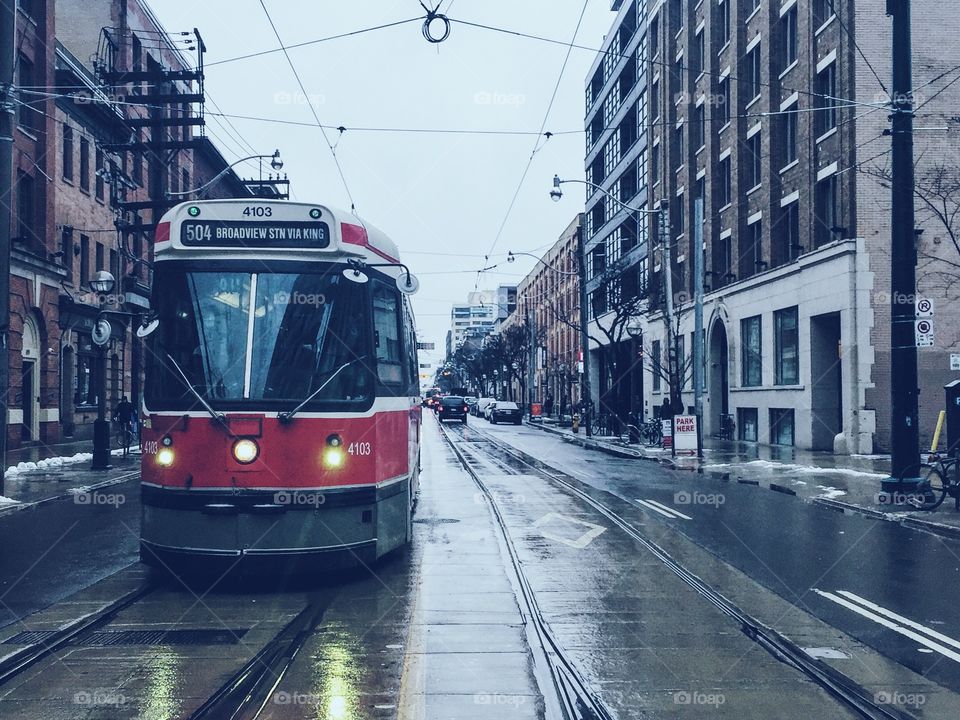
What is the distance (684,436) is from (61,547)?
18.3 metres

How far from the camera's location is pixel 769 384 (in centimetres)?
3253

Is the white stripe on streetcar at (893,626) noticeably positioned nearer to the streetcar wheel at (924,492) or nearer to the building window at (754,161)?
the streetcar wheel at (924,492)

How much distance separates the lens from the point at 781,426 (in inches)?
1243

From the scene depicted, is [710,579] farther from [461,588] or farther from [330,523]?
[330,523]

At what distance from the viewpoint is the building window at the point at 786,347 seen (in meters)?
30.7

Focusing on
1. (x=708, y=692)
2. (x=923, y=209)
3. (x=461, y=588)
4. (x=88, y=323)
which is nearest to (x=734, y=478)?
(x=923, y=209)

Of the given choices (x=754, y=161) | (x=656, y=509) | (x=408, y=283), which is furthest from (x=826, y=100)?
(x=408, y=283)

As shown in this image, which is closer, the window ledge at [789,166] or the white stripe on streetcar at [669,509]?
the white stripe on streetcar at [669,509]

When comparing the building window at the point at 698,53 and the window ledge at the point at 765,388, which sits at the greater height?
the building window at the point at 698,53

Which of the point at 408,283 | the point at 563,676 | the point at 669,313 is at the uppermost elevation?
the point at 669,313

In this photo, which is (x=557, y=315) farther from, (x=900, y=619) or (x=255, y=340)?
(x=900, y=619)

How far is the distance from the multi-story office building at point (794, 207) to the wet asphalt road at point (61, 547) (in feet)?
50.0

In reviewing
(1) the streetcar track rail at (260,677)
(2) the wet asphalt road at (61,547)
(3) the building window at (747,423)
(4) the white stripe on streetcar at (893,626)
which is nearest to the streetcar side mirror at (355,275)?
(1) the streetcar track rail at (260,677)

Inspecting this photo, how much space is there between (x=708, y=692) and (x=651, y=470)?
60.0 feet
